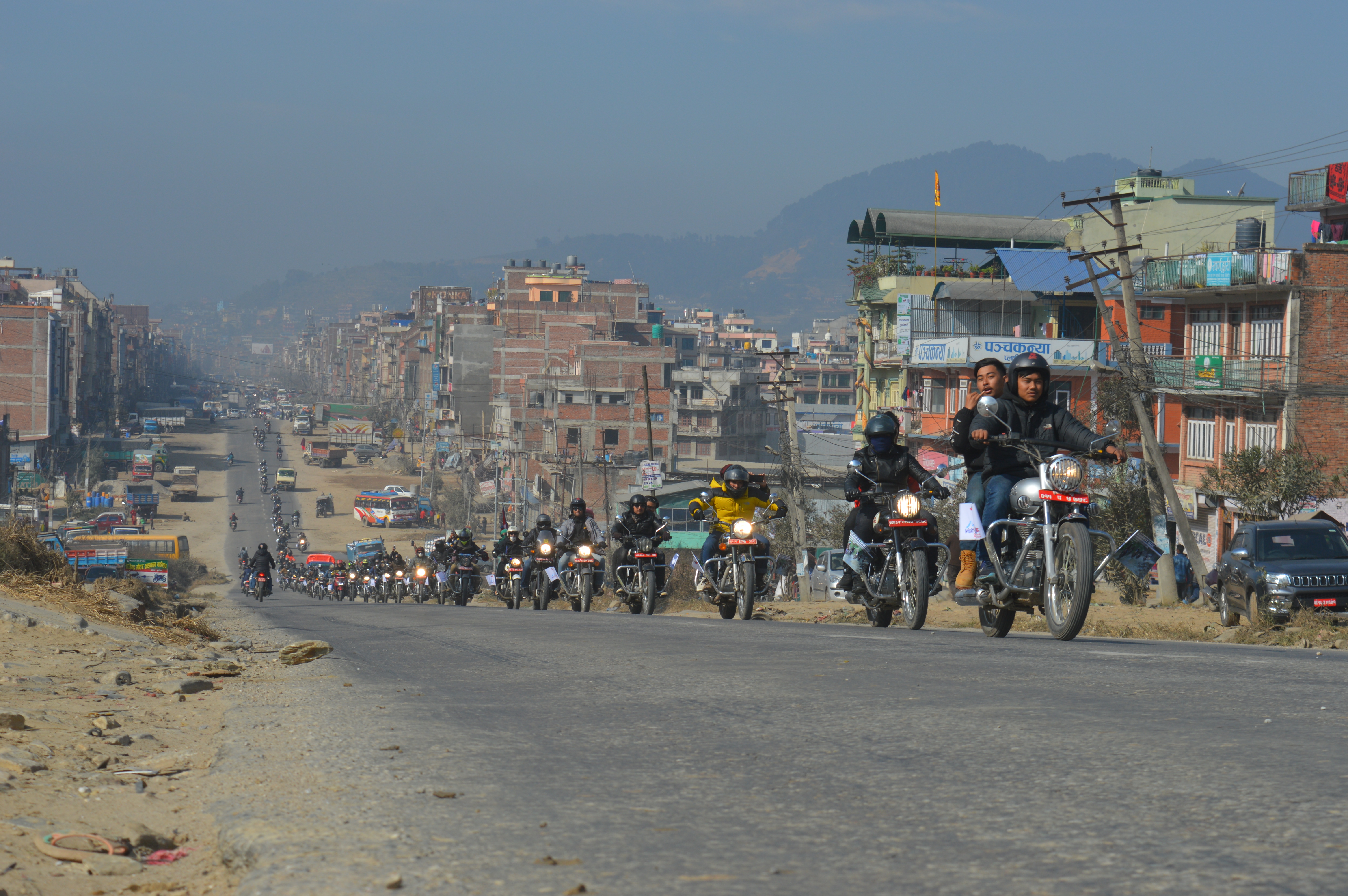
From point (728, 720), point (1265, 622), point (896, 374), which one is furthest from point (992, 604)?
point (896, 374)

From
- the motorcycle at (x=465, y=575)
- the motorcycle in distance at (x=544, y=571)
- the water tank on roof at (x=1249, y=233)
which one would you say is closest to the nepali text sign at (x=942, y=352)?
the water tank on roof at (x=1249, y=233)

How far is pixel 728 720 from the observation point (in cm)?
645

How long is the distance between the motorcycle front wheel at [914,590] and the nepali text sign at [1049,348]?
133 feet

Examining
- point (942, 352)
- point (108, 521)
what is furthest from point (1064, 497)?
point (108, 521)

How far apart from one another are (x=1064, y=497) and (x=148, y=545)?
242ft

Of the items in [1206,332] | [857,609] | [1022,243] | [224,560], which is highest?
[1022,243]

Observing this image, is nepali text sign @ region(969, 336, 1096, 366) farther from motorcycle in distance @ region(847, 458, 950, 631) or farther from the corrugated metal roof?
motorcycle in distance @ region(847, 458, 950, 631)

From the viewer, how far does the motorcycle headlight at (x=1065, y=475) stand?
9.77 metres

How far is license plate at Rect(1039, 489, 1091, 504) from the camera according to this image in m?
9.86

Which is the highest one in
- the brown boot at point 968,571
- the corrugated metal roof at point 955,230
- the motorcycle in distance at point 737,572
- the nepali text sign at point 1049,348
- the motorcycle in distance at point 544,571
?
the corrugated metal roof at point 955,230

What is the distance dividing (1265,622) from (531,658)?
900 cm

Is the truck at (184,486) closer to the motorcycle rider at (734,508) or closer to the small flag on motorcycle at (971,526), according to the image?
the motorcycle rider at (734,508)

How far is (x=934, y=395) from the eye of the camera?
59500mm

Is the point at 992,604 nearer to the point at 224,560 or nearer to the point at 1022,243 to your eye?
the point at 1022,243
